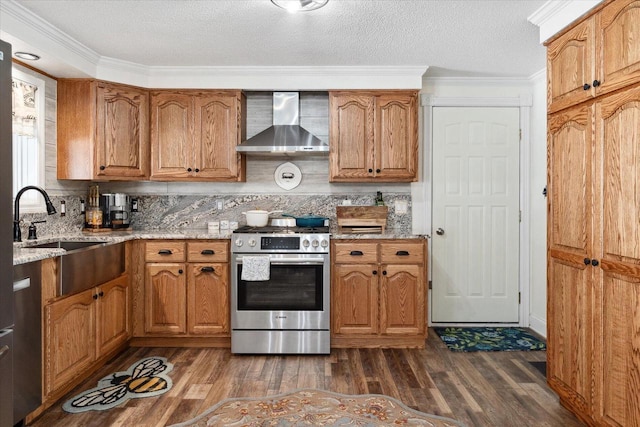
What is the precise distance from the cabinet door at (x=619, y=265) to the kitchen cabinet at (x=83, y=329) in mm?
2996

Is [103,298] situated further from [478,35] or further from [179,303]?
[478,35]

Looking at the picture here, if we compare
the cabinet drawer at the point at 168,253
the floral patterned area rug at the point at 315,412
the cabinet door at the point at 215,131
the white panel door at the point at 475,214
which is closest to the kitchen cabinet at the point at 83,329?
the cabinet drawer at the point at 168,253

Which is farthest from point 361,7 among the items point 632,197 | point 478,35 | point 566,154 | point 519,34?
point 632,197

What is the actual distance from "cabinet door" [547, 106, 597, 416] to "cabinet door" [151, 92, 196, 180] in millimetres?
2913

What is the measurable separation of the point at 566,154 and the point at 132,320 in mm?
3411

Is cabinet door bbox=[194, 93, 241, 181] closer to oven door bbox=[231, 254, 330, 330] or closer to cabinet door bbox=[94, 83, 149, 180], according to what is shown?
cabinet door bbox=[94, 83, 149, 180]

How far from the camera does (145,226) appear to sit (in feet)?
13.9

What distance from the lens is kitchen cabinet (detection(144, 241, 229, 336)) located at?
361 cm

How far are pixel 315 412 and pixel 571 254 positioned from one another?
5.61ft

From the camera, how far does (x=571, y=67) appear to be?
7.99 ft

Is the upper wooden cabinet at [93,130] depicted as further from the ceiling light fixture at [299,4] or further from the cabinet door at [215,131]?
the ceiling light fixture at [299,4]

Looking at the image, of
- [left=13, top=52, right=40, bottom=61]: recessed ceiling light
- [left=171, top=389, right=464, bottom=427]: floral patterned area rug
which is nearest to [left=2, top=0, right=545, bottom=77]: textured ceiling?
[left=13, top=52, right=40, bottom=61]: recessed ceiling light

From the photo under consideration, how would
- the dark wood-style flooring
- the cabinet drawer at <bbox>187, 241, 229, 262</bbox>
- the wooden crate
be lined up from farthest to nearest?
the wooden crate
the cabinet drawer at <bbox>187, 241, 229, 262</bbox>
the dark wood-style flooring

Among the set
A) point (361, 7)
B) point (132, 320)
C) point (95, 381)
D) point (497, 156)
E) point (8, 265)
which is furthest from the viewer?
point (497, 156)
